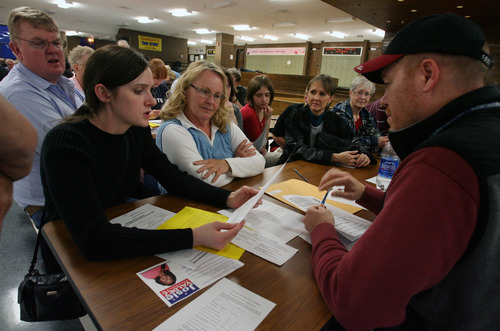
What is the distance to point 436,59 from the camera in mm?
687

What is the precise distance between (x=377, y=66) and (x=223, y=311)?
804 millimetres

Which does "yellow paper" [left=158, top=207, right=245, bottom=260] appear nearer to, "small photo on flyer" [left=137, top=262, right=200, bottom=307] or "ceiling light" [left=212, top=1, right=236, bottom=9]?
"small photo on flyer" [left=137, top=262, right=200, bottom=307]

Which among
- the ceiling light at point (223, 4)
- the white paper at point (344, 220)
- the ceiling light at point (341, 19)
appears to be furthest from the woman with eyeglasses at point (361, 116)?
the ceiling light at point (341, 19)

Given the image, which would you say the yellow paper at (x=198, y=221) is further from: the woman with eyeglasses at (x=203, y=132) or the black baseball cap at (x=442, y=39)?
the black baseball cap at (x=442, y=39)

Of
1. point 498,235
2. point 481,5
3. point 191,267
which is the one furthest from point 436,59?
point 481,5

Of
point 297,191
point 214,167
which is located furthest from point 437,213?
point 214,167

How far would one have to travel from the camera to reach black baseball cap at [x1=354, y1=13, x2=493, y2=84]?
66 centimetres

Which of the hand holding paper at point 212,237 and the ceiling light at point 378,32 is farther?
the ceiling light at point 378,32

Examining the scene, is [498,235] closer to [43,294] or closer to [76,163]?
[76,163]

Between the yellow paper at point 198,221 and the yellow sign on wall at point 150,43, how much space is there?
647 inches

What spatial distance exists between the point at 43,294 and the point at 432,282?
1.25m

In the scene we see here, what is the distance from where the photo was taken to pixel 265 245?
971 mm

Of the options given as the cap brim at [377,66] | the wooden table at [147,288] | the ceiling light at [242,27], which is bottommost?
the wooden table at [147,288]

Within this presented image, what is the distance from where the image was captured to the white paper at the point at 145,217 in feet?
3.43
